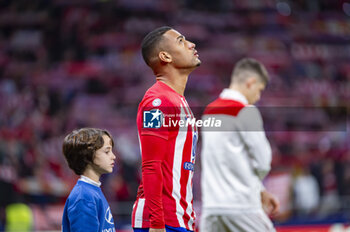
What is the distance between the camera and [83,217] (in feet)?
7.69

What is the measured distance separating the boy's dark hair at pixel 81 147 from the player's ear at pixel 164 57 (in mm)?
482

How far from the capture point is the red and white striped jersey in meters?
2.36

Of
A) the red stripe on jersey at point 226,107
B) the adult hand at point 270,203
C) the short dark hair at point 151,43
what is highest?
the short dark hair at point 151,43

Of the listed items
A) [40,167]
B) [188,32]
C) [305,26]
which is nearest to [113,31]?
[188,32]

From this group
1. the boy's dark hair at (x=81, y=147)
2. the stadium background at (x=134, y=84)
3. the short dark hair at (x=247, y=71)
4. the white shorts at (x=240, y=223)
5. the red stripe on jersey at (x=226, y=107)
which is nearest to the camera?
the boy's dark hair at (x=81, y=147)

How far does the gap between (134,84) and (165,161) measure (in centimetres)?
822

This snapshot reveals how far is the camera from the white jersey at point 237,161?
11.5 feet

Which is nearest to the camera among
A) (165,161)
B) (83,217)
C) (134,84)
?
(83,217)

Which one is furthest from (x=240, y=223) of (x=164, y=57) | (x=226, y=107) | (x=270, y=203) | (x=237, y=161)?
(x=164, y=57)

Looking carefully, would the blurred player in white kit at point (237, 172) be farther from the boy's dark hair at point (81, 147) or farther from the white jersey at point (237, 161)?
the boy's dark hair at point (81, 147)

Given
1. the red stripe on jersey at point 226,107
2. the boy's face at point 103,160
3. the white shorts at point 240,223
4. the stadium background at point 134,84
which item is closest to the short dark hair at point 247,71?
the red stripe on jersey at point 226,107

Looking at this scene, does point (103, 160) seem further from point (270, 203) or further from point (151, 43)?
point (270, 203)

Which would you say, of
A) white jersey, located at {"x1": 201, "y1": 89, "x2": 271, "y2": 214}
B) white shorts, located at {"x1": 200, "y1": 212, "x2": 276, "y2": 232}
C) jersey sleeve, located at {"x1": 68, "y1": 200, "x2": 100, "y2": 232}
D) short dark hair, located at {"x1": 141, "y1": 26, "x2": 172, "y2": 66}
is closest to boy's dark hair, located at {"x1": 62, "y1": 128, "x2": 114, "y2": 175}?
jersey sleeve, located at {"x1": 68, "y1": 200, "x2": 100, "y2": 232}

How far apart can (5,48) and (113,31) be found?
87.5 inches
